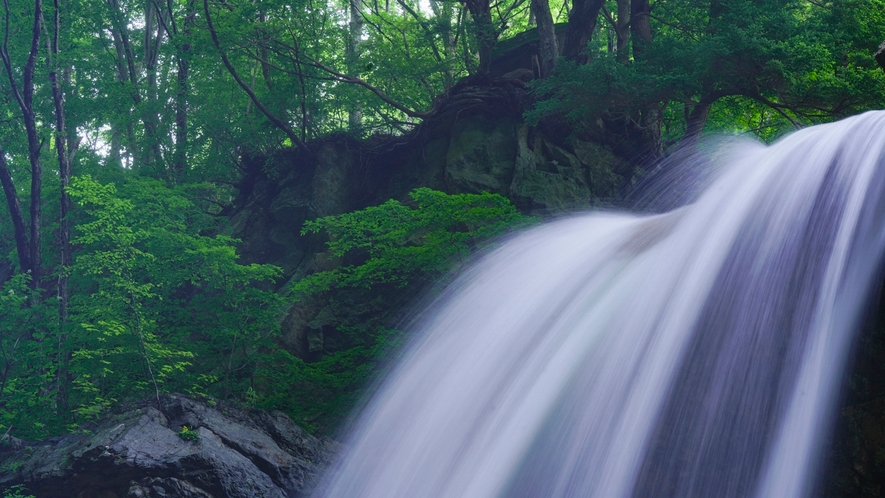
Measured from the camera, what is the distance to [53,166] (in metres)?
16.3

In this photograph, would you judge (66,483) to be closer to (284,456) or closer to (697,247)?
(284,456)

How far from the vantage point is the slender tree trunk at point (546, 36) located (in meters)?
13.5

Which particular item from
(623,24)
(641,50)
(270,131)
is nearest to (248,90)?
(270,131)

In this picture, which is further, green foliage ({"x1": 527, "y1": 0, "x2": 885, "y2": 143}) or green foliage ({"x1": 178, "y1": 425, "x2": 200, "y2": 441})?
green foliage ({"x1": 527, "y1": 0, "x2": 885, "y2": 143})

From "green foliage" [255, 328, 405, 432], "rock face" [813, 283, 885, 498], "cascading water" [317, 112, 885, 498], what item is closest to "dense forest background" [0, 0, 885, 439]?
"green foliage" [255, 328, 405, 432]

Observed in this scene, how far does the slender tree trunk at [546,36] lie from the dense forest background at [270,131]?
0.06 m

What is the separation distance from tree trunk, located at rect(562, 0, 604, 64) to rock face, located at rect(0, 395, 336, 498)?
9.54m

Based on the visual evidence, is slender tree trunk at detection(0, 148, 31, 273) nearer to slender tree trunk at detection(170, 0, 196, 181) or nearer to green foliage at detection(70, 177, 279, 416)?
green foliage at detection(70, 177, 279, 416)

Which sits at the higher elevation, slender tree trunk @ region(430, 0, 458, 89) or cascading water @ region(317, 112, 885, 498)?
slender tree trunk @ region(430, 0, 458, 89)

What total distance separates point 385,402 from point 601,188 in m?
7.10

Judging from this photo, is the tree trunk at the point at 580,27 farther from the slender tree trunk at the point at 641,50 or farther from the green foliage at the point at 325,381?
the green foliage at the point at 325,381

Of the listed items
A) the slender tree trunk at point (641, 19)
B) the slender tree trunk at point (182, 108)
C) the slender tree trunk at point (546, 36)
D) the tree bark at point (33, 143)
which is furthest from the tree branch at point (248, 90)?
the slender tree trunk at point (641, 19)

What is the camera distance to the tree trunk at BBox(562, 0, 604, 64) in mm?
13773

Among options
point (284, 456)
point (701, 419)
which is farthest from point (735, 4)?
point (284, 456)
